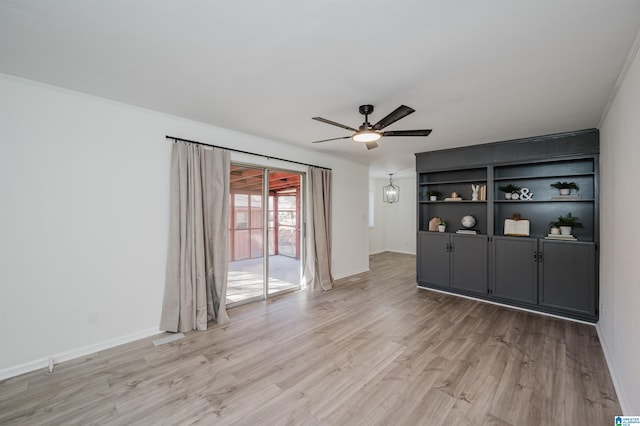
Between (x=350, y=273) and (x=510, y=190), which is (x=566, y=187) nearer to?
(x=510, y=190)

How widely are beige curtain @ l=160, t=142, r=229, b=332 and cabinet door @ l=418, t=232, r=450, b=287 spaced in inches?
140

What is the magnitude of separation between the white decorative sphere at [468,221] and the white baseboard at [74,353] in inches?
195

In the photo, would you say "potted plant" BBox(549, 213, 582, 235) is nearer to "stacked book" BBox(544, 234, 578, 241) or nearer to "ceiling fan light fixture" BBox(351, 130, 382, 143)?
"stacked book" BBox(544, 234, 578, 241)

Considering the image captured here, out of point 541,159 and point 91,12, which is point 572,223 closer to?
point 541,159

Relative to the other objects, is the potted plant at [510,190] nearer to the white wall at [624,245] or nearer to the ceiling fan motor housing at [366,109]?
the white wall at [624,245]

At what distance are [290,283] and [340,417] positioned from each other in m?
3.09

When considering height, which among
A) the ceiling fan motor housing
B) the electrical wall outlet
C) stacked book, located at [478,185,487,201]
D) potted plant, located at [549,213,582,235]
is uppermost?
the ceiling fan motor housing

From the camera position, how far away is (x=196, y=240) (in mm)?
3320

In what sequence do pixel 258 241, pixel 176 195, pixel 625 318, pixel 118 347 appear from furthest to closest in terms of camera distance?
pixel 258 241, pixel 176 195, pixel 118 347, pixel 625 318

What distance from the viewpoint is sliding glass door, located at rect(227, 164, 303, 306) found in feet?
13.6

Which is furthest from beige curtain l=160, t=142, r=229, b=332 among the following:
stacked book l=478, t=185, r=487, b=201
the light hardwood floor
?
stacked book l=478, t=185, r=487, b=201

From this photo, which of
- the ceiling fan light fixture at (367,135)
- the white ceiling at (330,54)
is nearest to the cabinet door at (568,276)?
the white ceiling at (330,54)

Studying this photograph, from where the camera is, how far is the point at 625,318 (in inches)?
80.1

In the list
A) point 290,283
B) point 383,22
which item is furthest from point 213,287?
point 383,22
